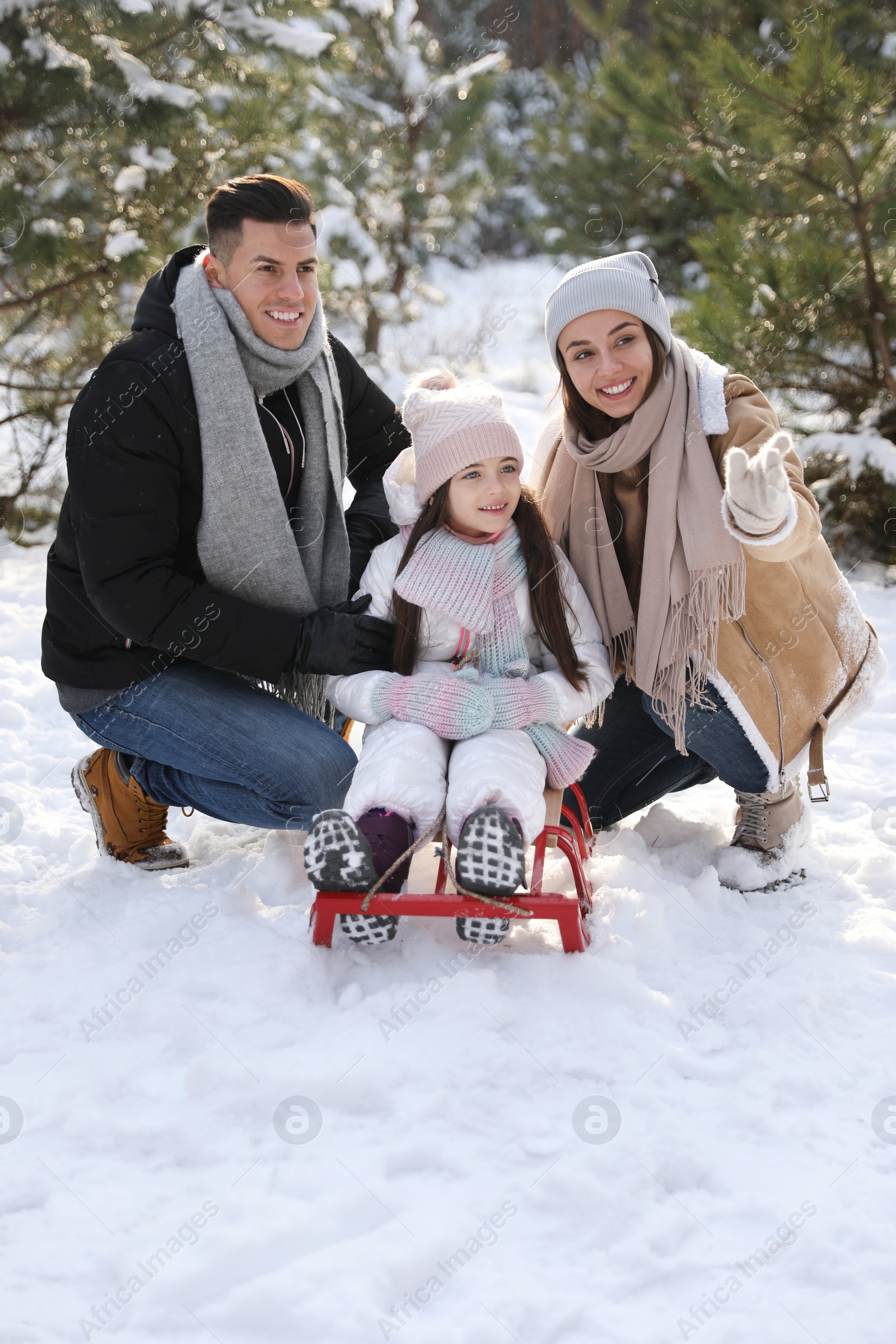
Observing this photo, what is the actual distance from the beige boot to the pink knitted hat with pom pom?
1024 millimetres

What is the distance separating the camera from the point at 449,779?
218 centimetres

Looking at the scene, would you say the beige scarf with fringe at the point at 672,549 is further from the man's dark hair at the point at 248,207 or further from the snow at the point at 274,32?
the snow at the point at 274,32

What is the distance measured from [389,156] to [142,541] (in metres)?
6.83

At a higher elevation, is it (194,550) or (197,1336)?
(194,550)

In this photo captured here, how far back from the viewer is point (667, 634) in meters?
2.36

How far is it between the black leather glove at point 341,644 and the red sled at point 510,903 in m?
0.49

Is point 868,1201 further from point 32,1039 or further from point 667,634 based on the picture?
point 32,1039

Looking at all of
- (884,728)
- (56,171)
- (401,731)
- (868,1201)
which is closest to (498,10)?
(56,171)

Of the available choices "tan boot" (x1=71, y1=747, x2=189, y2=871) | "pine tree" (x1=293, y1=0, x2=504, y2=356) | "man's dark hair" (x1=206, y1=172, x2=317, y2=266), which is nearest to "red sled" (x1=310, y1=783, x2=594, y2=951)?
"tan boot" (x1=71, y1=747, x2=189, y2=871)

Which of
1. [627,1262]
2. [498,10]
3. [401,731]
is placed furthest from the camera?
[498,10]

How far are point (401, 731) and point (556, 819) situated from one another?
1.31ft

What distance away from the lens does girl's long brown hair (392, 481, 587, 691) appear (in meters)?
2.35

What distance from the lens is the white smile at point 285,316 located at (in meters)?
2.39

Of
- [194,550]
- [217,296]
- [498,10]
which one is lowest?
[194,550]
